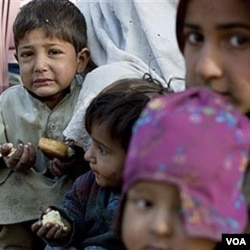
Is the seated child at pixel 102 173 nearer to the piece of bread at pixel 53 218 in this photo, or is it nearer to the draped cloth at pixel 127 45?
the piece of bread at pixel 53 218

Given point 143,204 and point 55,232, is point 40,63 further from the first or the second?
point 143,204

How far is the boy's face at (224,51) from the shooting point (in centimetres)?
152

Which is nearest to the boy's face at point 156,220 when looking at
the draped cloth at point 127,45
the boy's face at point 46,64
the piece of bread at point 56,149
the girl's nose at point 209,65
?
the girl's nose at point 209,65

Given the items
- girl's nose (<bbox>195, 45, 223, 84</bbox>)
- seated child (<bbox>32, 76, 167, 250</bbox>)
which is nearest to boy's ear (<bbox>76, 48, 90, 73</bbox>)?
seated child (<bbox>32, 76, 167, 250</bbox>)

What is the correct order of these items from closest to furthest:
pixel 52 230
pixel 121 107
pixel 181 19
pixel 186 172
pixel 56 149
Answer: pixel 186 172 → pixel 181 19 → pixel 121 107 → pixel 52 230 → pixel 56 149

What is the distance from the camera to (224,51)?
1527mm

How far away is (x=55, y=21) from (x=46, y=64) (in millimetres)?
139

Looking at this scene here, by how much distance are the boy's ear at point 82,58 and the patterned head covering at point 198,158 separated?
123 cm

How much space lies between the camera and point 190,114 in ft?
4.23

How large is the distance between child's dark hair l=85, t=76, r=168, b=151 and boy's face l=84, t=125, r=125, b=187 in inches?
0.6

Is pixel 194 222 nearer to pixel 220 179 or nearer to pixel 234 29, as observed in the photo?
pixel 220 179

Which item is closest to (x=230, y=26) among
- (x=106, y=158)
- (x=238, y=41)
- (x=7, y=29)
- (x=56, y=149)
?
(x=238, y=41)

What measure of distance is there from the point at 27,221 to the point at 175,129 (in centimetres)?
126

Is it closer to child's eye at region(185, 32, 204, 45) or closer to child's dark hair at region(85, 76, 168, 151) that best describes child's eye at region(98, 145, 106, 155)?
child's dark hair at region(85, 76, 168, 151)
